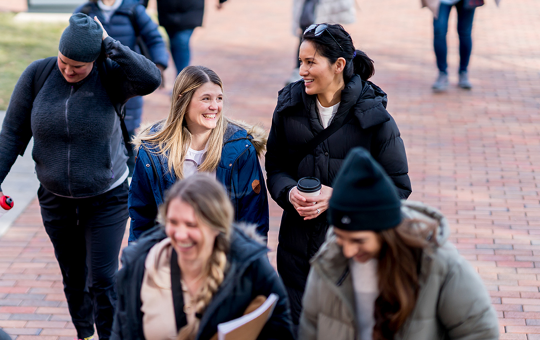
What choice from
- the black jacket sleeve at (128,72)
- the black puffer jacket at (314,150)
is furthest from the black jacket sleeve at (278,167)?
the black jacket sleeve at (128,72)

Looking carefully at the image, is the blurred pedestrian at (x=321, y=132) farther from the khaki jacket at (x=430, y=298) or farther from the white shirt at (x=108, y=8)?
the white shirt at (x=108, y=8)

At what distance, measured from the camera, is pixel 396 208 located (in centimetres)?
208

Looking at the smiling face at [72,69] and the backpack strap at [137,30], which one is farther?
the backpack strap at [137,30]

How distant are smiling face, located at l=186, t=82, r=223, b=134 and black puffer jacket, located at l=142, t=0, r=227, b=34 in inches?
176

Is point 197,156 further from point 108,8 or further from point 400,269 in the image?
point 108,8

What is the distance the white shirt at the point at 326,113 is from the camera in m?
3.33

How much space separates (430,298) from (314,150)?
132cm

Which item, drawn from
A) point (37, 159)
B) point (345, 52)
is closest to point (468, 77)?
point (345, 52)

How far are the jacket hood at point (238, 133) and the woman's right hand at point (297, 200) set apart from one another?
1.27 ft

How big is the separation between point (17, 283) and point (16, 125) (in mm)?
1849

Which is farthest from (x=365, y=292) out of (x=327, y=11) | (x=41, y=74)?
(x=327, y=11)

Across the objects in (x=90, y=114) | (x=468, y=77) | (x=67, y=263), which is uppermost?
(x=90, y=114)

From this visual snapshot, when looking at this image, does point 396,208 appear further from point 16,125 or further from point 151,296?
point 16,125

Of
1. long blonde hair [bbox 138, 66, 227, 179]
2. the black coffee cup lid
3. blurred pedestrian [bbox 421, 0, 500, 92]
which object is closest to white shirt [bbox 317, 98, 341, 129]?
the black coffee cup lid
